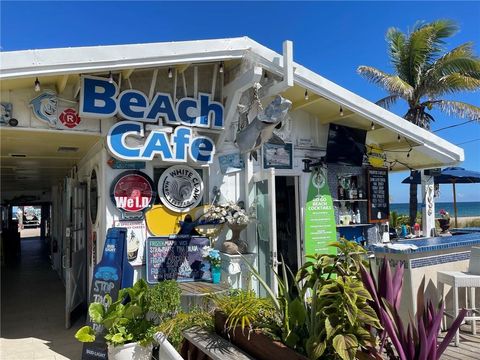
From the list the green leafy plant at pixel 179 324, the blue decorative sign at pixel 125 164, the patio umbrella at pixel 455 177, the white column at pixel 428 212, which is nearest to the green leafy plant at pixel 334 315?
the green leafy plant at pixel 179 324

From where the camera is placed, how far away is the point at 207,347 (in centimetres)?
261

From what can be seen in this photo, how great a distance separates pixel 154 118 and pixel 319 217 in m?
2.86

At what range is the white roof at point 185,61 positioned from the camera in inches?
137

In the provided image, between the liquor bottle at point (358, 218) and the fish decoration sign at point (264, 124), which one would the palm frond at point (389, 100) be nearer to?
the liquor bottle at point (358, 218)

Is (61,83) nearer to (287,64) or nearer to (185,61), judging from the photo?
(185,61)

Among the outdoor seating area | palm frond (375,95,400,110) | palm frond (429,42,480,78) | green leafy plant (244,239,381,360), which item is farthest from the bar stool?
palm frond (375,95,400,110)

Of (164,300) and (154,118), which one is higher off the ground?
(154,118)

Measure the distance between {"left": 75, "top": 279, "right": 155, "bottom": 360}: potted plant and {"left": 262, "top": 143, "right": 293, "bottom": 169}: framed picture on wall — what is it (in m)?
2.46

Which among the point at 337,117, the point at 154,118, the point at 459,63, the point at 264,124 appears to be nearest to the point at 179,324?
the point at 264,124

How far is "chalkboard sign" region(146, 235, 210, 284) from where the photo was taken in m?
4.48

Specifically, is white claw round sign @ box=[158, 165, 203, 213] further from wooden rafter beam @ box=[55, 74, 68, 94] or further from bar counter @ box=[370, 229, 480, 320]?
bar counter @ box=[370, 229, 480, 320]

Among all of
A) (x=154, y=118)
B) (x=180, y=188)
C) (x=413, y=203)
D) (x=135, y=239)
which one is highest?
(x=154, y=118)

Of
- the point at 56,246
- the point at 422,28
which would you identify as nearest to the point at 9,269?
the point at 56,246

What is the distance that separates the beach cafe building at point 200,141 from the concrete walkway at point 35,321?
0.45m
